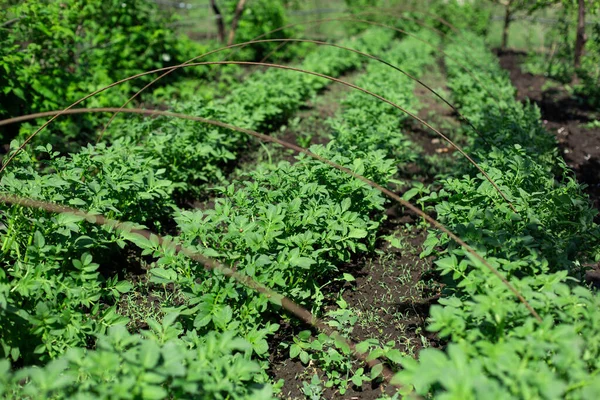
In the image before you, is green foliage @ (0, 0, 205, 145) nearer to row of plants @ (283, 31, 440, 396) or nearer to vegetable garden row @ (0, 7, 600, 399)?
vegetable garden row @ (0, 7, 600, 399)

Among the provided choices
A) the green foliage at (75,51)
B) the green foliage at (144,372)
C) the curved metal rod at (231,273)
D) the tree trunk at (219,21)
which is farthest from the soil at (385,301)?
the tree trunk at (219,21)

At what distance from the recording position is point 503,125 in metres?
4.33

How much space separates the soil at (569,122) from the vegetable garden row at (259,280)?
91 cm

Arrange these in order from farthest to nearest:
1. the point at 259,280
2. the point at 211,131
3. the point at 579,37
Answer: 1. the point at 579,37
2. the point at 211,131
3. the point at 259,280

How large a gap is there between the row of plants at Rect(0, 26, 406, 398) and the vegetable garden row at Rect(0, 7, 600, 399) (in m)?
0.01

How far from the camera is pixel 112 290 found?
2584mm

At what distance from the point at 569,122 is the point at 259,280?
5390mm

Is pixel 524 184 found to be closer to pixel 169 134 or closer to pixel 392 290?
pixel 392 290

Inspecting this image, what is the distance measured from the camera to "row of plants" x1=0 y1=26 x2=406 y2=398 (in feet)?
5.64

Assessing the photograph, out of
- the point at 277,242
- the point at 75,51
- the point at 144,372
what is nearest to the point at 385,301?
the point at 277,242

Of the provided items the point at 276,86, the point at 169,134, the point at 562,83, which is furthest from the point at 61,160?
the point at 562,83

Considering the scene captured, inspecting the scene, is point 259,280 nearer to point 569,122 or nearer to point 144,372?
point 144,372

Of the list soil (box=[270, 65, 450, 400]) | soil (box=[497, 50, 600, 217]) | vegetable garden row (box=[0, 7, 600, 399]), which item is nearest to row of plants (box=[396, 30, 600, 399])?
vegetable garden row (box=[0, 7, 600, 399])

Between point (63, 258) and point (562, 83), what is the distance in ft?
26.8
